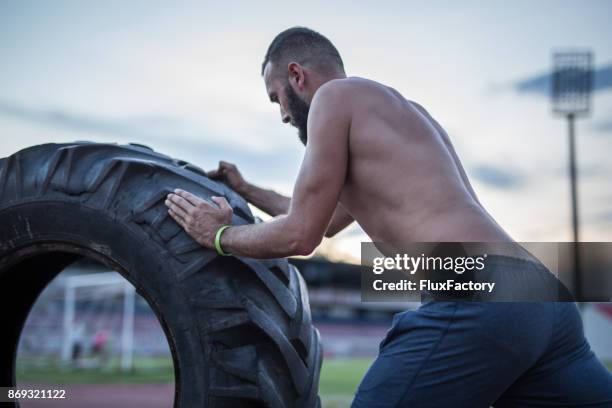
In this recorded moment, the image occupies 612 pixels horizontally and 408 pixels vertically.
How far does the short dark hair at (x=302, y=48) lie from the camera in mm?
2904

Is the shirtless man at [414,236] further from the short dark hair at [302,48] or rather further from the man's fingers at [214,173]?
the man's fingers at [214,173]

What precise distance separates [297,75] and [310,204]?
2.13ft

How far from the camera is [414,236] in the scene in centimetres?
246

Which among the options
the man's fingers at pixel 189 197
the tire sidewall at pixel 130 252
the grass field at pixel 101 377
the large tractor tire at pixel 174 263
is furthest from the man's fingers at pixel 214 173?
the grass field at pixel 101 377

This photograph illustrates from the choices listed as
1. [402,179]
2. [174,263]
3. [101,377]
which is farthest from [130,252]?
[101,377]

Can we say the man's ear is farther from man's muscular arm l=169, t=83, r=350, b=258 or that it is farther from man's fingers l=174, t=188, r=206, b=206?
man's fingers l=174, t=188, r=206, b=206

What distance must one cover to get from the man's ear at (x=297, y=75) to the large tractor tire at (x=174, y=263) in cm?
52

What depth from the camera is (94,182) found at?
2.59 metres

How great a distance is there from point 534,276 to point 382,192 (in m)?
0.61

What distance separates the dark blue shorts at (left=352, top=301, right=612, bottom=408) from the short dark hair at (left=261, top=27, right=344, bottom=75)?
1.11 m

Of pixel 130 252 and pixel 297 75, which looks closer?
pixel 130 252

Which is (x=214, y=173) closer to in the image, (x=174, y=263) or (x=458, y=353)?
(x=174, y=263)

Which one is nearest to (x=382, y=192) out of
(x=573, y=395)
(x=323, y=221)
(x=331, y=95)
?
(x=323, y=221)

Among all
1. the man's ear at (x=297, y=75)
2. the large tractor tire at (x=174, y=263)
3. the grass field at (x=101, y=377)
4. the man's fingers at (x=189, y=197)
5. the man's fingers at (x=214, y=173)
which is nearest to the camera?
the large tractor tire at (x=174, y=263)
